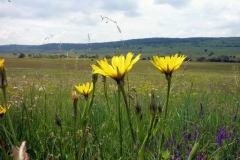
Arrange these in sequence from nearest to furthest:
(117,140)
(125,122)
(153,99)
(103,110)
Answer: (153,99) → (117,140) → (125,122) → (103,110)

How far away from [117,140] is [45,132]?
1.92ft

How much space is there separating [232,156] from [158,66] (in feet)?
4.66

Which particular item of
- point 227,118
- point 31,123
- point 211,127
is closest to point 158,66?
point 31,123

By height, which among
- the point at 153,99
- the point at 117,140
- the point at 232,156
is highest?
the point at 153,99

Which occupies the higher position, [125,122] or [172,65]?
[172,65]

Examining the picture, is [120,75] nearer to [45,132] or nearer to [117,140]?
[117,140]

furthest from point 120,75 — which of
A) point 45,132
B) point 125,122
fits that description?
point 125,122

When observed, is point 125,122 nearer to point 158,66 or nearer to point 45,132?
point 45,132

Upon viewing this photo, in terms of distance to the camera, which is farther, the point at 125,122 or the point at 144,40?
the point at 144,40

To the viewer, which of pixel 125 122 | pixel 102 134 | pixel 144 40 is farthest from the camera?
pixel 144 40

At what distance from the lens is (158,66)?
4.25ft

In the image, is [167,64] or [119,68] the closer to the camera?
[119,68]

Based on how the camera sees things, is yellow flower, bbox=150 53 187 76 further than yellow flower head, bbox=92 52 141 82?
Yes

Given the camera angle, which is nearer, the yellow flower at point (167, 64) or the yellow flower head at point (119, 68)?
the yellow flower head at point (119, 68)
